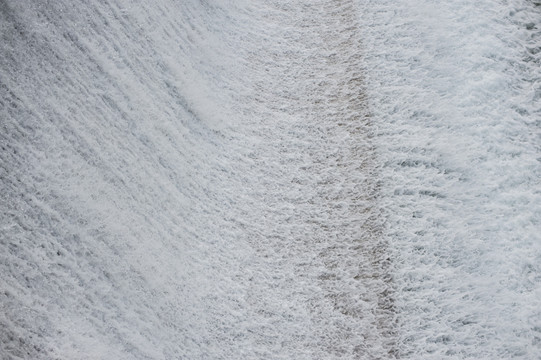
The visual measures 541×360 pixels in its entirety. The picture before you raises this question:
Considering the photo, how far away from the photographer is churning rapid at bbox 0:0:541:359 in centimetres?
187

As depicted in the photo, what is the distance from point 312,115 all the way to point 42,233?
62.2 inches

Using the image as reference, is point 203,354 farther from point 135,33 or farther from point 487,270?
point 135,33

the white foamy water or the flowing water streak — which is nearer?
the flowing water streak

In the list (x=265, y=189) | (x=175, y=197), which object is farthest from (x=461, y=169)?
(x=175, y=197)

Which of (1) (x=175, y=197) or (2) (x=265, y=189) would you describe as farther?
(2) (x=265, y=189)

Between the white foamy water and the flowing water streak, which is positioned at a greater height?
the flowing water streak

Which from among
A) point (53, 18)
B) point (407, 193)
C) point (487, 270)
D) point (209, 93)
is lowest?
point (487, 270)

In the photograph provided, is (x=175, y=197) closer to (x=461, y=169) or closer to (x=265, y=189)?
(x=265, y=189)

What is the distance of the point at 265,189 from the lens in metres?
2.55

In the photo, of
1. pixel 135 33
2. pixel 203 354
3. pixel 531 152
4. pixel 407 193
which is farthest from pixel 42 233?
pixel 531 152

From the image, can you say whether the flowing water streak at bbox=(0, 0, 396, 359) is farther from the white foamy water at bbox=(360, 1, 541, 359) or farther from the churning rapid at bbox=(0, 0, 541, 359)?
the white foamy water at bbox=(360, 1, 541, 359)

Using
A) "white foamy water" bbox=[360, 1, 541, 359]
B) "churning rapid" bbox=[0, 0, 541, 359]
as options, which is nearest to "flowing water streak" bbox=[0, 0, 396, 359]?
"churning rapid" bbox=[0, 0, 541, 359]

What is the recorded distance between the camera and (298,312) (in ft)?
6.99

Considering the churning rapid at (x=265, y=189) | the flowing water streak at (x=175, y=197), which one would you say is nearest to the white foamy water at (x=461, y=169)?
the churning rapid at (x=265, y=189)
